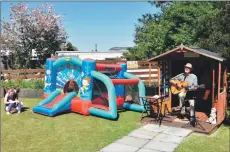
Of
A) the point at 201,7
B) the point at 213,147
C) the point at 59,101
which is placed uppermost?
the point at 201,7

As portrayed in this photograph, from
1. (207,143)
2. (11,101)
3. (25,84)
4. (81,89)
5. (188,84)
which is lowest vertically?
(207,143)

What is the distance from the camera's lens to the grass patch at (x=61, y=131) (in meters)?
7.55

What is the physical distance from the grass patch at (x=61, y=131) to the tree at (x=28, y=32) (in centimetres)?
1963

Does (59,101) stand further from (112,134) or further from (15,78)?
(15,78)

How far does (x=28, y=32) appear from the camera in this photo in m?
29.7

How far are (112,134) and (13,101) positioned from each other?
4.34 metres

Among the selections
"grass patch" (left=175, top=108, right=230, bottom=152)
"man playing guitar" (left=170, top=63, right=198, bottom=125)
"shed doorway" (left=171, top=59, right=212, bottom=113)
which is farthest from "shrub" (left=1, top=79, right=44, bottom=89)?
"grass patch" (left=175, top=108, right=230, bottom=152)

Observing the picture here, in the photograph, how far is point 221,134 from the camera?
898 cm

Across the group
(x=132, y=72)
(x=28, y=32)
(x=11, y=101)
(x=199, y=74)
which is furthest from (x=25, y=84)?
(x=28, y=32)

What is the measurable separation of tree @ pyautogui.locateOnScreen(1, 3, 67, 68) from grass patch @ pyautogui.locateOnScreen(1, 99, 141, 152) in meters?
19.6

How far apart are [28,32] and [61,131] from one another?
2266cm

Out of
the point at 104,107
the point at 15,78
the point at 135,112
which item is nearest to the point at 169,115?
the point at 135,112

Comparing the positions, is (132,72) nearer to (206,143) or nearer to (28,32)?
(206,143)

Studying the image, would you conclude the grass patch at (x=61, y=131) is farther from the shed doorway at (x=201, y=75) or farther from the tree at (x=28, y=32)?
the tree at (x=28, y=32)
